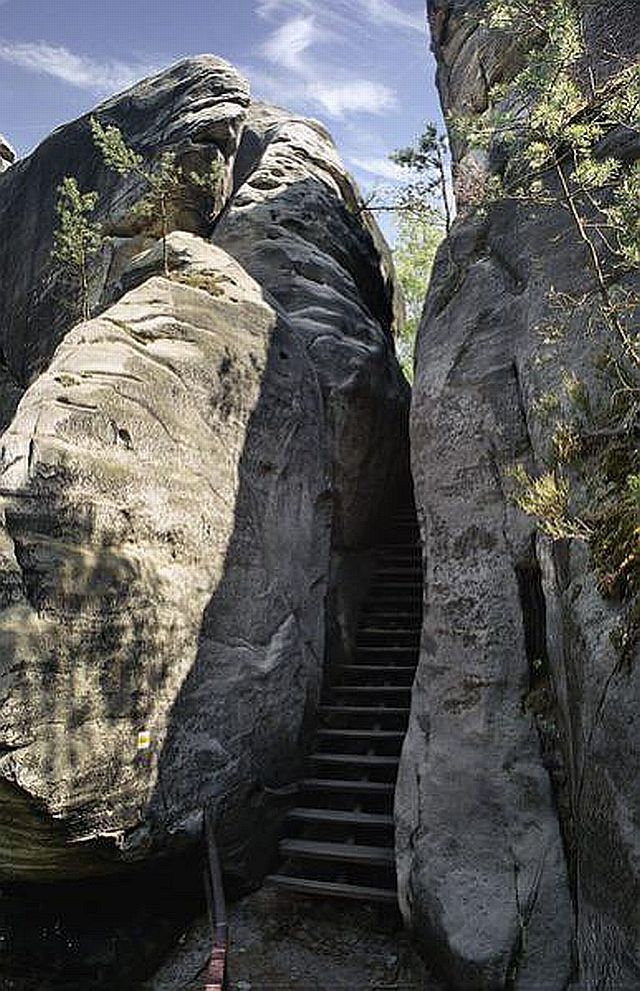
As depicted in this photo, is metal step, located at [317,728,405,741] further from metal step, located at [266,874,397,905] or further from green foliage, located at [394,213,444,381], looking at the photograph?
green foliage, located at [394,213,444,381]

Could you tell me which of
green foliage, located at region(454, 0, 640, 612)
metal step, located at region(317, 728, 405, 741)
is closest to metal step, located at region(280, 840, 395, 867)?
metal step, located at region(317, 728, 405, 741)

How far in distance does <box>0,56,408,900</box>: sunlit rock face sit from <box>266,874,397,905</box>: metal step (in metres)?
0.32

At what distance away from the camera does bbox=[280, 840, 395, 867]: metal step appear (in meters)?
6.59

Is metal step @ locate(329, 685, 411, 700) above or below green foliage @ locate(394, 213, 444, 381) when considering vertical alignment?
below

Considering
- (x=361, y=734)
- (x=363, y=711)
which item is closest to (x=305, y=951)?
(x=361, y=734)

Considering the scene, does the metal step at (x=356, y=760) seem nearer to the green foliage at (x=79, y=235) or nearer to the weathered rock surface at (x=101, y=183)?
the green foliage at (x=79, y=235)

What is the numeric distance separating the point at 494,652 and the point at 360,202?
1315 cm

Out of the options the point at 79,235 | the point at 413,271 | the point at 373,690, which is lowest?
the point at 373,690

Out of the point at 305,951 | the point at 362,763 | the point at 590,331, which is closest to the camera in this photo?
the point at 590,331

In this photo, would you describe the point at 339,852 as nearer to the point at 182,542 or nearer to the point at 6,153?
the point at 182,542

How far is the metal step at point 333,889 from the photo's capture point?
638 centimetres

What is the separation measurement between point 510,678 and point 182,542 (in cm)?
300

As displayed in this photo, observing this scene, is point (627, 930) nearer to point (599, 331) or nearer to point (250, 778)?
point (250, 778)

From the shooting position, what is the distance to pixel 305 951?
610cm
